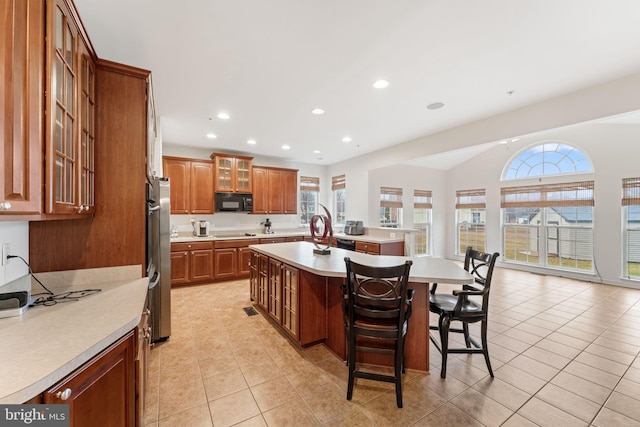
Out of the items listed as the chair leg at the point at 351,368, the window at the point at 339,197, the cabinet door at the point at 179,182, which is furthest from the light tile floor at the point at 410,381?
the window at the point at 339,197

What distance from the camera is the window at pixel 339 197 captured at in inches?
275

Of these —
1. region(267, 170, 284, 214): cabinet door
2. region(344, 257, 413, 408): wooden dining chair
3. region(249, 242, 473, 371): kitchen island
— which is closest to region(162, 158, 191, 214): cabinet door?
region(267, 170, 284, 214): cabinet door

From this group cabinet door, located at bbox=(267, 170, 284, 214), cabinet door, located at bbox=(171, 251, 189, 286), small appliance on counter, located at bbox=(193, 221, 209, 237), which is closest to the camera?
cabinet door, located at bbox=(171, 251, 189, 286)

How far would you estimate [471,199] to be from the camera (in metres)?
7.35

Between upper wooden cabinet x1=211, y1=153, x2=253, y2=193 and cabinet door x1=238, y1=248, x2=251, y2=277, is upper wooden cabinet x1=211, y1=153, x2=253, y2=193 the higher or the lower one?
the higher one

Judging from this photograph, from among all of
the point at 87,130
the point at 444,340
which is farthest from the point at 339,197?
the point at 87,130

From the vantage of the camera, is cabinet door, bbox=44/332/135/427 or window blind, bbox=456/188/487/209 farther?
window blind, bbox=456/188/487/209

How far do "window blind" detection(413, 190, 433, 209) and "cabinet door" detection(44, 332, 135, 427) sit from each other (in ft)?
23.5

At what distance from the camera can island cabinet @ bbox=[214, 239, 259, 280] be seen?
5016 mm

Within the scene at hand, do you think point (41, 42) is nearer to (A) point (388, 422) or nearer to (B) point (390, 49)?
(B) point (390, 49)

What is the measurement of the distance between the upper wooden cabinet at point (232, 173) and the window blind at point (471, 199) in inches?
236

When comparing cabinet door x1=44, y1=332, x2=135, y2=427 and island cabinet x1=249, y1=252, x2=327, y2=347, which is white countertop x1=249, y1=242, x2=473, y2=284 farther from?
cabinet door x1=44, y1=332, x2=135, y2=427

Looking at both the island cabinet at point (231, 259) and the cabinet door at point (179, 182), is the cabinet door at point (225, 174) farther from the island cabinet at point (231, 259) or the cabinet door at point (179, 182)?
the island cabinet at point (231, 259)

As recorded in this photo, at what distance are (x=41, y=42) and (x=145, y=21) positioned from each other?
3.17ft
